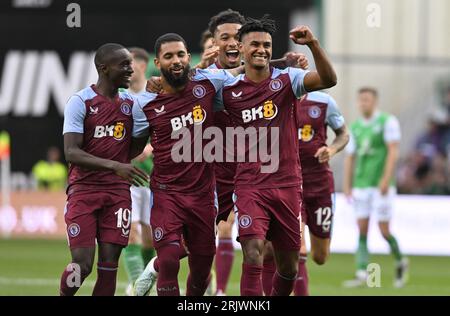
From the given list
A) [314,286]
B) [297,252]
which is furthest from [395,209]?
[297,252]

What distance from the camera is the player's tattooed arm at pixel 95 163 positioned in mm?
8680

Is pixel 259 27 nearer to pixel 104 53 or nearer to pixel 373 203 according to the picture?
pixel 104 53

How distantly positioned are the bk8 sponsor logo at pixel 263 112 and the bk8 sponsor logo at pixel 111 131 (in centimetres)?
110

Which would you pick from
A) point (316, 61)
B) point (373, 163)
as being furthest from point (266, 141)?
point (373, 163)

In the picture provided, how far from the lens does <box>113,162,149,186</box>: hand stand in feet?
28.4

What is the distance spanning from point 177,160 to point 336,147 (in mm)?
2310

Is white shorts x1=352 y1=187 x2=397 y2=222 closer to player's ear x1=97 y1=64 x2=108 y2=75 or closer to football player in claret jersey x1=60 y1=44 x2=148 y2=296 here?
football player in claret jersey x1=60 y1=44 x2=148 y2=296

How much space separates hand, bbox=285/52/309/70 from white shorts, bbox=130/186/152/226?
299cm

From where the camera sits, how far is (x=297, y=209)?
9156mm

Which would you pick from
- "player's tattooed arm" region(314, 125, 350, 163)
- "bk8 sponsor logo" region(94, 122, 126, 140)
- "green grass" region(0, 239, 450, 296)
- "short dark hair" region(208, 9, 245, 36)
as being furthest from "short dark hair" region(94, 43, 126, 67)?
"green grass" region(0, 239, 450, 296)

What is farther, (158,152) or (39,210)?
(39,210)
